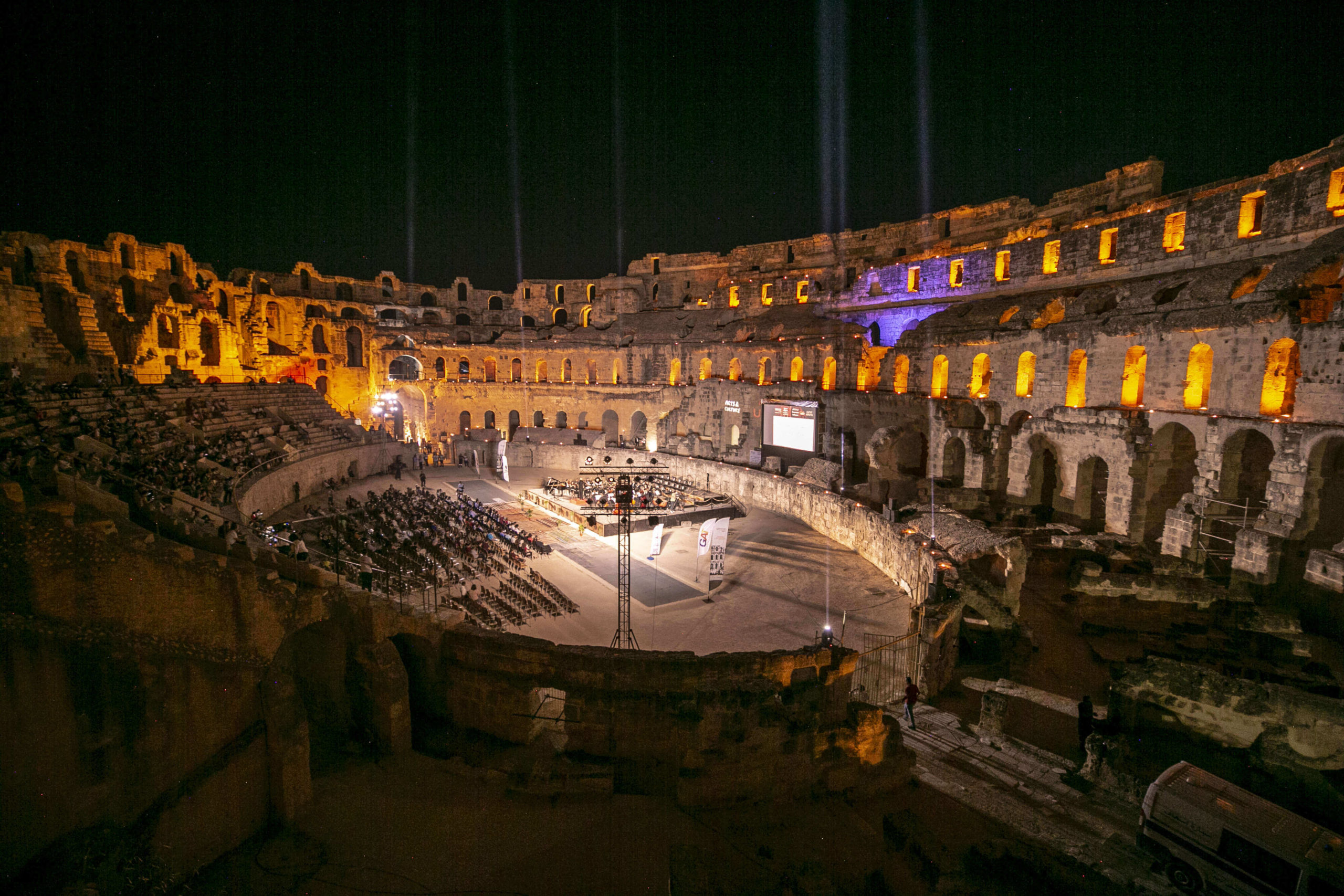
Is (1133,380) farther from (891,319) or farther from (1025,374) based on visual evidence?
(891,319)

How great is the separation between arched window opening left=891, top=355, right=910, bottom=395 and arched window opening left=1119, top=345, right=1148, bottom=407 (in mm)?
8390

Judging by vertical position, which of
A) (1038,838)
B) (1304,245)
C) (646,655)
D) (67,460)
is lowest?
(1038,838)

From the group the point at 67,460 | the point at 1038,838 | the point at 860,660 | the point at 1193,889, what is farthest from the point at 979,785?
the point at 67,460

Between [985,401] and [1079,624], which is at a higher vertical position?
[985,401]

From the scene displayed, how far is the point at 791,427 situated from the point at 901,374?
18.6ft

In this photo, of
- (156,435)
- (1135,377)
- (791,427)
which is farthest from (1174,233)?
(156,435)

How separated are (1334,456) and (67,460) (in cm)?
2733

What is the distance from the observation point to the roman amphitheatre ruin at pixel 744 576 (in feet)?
22.3

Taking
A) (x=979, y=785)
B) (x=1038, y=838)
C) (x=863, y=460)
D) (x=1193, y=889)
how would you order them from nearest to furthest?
(x=1193, y=889) < (x=1038, y=838) < (x=979, y=785) < (x=863, y=460)

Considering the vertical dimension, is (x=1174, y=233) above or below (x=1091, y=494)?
above

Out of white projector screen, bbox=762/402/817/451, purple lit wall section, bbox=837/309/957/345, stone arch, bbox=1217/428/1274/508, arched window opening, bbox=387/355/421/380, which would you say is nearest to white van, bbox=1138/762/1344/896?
stone arch, bbox=1217/428/1274/508

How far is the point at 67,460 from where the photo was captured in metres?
10.1

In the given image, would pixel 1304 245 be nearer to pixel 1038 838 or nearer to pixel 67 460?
pixel 1038 838

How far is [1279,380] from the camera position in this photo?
50.9 ft
